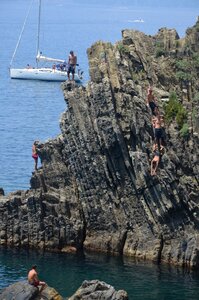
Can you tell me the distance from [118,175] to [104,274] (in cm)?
745

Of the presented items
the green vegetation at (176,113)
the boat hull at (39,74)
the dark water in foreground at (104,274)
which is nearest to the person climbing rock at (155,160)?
the green vegetation at (176,113)

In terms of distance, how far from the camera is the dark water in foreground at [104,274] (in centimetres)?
6669

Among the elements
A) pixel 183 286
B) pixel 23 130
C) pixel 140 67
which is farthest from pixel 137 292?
pixel 23 130

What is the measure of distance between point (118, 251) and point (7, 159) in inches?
1104

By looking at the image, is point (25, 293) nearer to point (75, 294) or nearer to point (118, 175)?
point (75, 294)

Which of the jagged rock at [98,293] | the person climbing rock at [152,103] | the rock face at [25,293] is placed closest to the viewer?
the jagged rock at [98,293]

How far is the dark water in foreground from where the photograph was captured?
2625 inches

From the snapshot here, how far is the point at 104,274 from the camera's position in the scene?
2741 inches

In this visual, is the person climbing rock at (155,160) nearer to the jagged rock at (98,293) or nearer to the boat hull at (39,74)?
the jagged rock at (98,293)

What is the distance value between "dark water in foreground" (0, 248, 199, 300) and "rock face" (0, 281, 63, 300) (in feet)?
18.8

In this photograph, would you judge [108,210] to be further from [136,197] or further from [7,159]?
[7,159]

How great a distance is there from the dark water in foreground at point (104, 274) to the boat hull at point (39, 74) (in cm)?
8850

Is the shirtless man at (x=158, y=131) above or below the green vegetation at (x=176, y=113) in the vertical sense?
below

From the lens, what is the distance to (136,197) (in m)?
73.4
